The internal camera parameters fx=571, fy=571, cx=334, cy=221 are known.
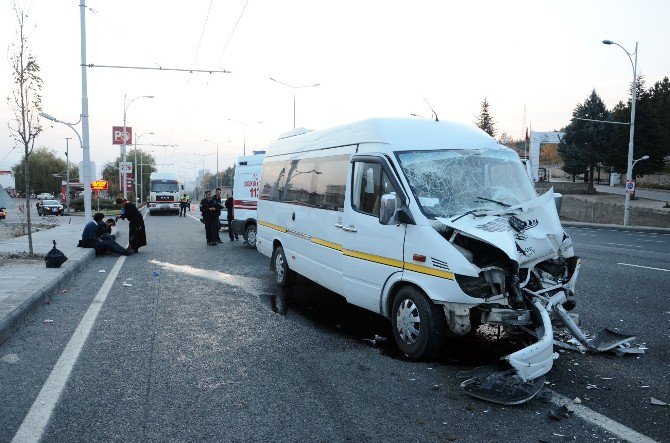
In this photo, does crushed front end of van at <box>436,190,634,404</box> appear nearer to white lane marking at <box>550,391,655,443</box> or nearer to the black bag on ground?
white lane marking at <box>550,391,655,443</box>

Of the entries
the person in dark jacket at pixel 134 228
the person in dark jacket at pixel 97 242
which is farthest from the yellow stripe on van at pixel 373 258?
the person in dark jacket at pixel 134 228

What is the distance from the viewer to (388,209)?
5.82 metres

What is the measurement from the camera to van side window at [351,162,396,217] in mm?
6512

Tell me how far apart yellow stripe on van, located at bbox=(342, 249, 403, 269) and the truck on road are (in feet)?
131

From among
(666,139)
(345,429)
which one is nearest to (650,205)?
(666,139)

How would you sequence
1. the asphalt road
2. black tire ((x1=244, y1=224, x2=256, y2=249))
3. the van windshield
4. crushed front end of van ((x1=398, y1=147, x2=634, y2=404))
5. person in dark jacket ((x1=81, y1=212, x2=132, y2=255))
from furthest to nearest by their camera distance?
black tire ((x1=244, y1=224, x2=256, y2=249)), person in dark jacket ((x1=81, y1=212, x2=132, y2=255)), the van windshield, crushed front end of van ((x1=398, y1=147, x2=634, y2=404)), the asphalt road

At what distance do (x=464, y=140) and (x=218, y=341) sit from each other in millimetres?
3783

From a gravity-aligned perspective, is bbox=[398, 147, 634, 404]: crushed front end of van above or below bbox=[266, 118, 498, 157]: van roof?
below

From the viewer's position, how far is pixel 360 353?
20.3 ft

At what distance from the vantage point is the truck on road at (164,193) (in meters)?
44.7

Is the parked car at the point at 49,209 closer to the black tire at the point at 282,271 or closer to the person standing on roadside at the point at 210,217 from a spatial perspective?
the person standing on roadside at the point at 210,217

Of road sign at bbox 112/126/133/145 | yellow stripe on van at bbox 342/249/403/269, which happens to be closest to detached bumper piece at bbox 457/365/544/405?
yellow stripe on van at bbox 342/249/403/269

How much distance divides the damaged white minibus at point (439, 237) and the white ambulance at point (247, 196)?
901cm

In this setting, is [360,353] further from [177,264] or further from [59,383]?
Answer: [177,264]
